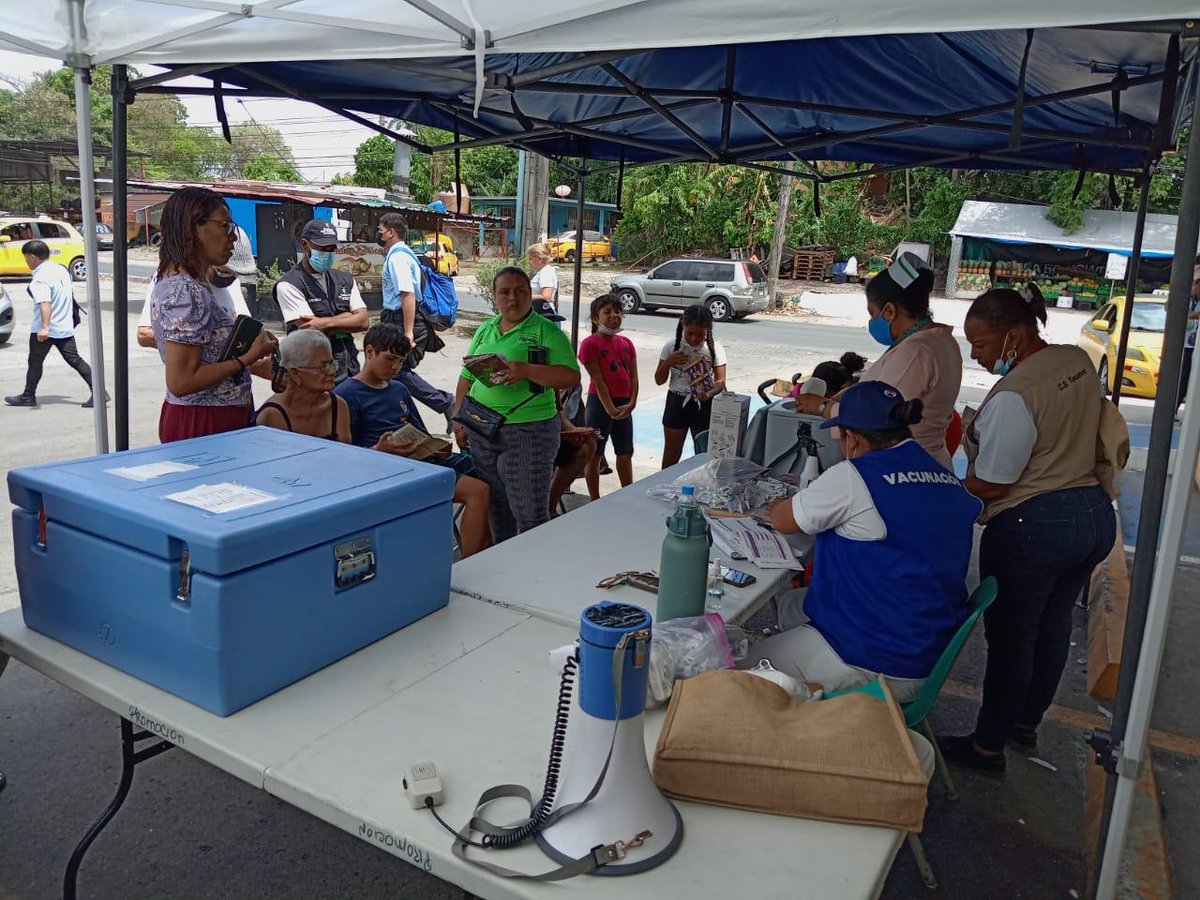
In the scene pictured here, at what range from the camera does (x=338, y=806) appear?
1.40m

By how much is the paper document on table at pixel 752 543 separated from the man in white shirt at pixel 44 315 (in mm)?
7836

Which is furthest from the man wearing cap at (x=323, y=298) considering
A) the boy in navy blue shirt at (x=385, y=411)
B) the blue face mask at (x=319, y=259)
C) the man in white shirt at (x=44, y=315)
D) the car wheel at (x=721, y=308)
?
the car wheel at (x=721, y=308)

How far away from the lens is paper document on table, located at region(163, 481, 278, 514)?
1.67m

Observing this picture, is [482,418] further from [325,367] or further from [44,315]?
[44,315]

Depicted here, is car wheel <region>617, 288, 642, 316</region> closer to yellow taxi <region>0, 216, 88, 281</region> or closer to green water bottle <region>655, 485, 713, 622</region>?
yellow taxi <region>0, 216, 88, 281</region>

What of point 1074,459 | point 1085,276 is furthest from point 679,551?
point 1085,276

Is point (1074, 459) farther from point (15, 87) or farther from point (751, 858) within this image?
point (15, 87)

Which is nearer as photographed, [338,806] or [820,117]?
[338,806]

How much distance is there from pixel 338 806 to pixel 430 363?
10.9 metres

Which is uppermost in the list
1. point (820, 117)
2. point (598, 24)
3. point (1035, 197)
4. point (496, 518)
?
point (1035, 197)

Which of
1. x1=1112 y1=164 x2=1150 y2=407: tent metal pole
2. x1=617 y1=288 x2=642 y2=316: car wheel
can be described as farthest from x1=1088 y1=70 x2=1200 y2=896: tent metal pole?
x1=617 y1=288 x2=642 y2=316: car wheel

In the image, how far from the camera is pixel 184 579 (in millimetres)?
1594

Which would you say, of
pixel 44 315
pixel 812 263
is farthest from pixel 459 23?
pixel 812 263

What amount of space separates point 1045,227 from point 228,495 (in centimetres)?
3000
